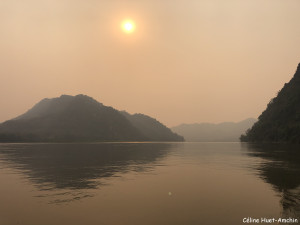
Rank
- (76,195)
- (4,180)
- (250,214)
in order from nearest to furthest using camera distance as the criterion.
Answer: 1. (250,214)
2. (76,195)
3. (4,180)

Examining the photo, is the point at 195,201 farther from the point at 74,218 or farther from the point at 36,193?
the point at 36,193

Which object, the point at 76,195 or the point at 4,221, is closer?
the point at 4,221

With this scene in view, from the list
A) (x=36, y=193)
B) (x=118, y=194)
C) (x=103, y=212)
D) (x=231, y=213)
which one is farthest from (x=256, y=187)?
(x=36, y=193)

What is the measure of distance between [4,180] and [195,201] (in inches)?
1000

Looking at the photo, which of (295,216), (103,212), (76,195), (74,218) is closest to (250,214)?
(295,216)

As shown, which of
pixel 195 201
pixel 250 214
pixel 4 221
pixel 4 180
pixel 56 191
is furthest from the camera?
pixel 4 180

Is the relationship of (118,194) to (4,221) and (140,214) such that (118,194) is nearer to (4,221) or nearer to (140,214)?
(140,214)

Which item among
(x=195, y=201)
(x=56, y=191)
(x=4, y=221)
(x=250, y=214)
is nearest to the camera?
(x=4, y=221)

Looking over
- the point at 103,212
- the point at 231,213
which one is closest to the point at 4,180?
the point at 103,212

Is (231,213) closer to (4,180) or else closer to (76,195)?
(76,195)

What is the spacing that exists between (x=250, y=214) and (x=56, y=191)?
59.3 feet

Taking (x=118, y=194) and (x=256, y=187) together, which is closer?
(x=118, y=194)

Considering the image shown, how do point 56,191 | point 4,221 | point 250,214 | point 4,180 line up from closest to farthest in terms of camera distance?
point 4,221, point 250,214, point 56,191, point 4,180

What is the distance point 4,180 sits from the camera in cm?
3400
